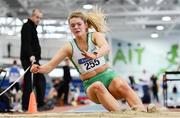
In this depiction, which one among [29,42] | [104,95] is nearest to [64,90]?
[29,42]

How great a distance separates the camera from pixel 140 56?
100 ft

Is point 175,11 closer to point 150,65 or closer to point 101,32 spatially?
point 150,65

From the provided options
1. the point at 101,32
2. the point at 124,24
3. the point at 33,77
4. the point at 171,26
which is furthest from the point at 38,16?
the point at 171,26

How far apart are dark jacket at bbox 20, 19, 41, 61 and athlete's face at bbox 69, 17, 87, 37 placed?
9.36 ft

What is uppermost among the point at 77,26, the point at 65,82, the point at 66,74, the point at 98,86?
the point at 77,26

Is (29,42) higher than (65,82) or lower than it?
higher

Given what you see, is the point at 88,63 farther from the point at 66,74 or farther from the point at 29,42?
the point at 66,74

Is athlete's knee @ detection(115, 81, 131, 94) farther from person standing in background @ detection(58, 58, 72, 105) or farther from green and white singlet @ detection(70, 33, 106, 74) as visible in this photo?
person standing in background @ detection(58, 58, 72, 105)

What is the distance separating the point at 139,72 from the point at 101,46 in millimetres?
26254

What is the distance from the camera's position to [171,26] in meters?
29.3

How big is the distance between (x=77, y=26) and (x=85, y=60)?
37 centimetres

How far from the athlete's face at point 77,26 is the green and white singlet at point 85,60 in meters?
0.14

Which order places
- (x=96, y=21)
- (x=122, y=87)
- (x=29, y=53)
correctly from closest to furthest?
(x=122, y=87) < (x=96, y=21) < (x=29, y=53)

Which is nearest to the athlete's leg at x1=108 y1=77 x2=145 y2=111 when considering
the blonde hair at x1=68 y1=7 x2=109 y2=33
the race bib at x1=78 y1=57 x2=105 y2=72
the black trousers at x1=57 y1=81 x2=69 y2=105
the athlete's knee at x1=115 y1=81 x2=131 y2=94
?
the athlete's knee at x1=115 y1=81 x2=131 y2=94
